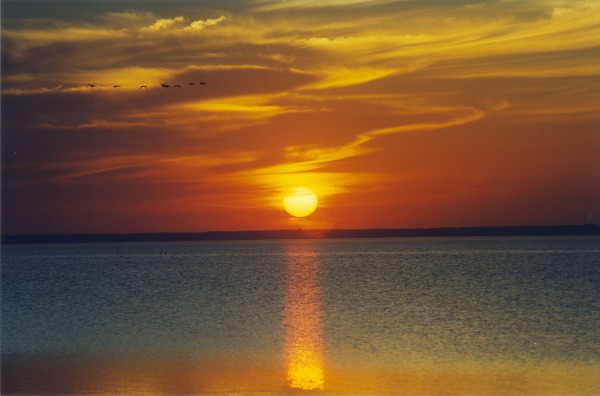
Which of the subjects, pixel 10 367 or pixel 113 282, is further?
pixel 113 282

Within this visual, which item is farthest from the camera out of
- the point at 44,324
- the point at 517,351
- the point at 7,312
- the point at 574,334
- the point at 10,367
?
the point at 7,312

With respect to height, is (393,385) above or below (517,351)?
below

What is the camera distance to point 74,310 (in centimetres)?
4756

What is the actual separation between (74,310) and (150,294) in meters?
12.7

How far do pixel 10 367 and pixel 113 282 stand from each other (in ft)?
171

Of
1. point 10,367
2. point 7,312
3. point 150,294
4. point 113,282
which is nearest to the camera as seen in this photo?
point 10,367

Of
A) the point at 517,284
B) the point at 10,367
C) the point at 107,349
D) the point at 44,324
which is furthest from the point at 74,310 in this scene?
the point at 517,284

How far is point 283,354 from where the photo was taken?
28156 millimetres

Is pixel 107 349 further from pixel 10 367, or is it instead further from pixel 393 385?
pixel 393 385

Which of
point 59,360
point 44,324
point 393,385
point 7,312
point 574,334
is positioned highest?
point 7,312

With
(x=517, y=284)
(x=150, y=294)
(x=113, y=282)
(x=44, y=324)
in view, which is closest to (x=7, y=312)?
(x=44, y=324)

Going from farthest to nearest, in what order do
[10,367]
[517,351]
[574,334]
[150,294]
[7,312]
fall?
[150,294] → [7,312] → [574,334] → [517,351] → [10,367]

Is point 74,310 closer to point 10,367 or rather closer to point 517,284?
point 10,367

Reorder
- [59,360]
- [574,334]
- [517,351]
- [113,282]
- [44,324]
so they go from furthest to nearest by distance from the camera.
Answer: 1. [113,282]
2. [44,324]
3. [574,334]
4. [517,351]
5. [59,360]
